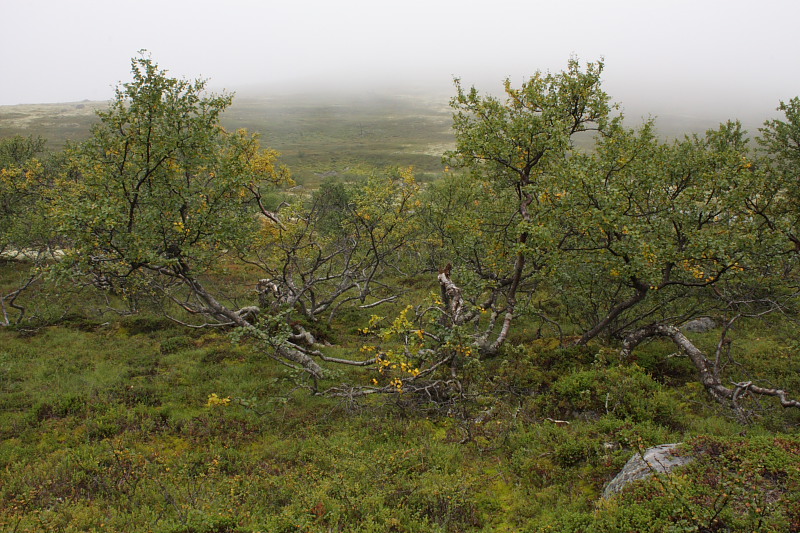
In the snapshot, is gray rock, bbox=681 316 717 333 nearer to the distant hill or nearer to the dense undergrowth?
the dense undergrowth

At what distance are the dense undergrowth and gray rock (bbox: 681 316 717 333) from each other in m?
2.62

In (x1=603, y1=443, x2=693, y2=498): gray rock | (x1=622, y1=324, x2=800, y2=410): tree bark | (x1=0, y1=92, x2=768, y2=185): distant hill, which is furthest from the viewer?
(x1=0, y1=92, x2=768, y2=185): distant hill

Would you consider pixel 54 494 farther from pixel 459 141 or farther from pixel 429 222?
pixel 429 222

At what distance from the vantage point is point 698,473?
703 cm

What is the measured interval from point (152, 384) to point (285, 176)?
417 inches

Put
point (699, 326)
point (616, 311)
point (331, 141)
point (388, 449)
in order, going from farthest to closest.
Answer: point (331, 141)
point (699, 326)
point (616, 311)
point (388, 449)

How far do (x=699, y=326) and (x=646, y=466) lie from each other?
1545 cm

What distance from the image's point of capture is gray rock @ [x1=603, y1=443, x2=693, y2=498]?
750 centimetres

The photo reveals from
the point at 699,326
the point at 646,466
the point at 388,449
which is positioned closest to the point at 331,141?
the point at 699,326

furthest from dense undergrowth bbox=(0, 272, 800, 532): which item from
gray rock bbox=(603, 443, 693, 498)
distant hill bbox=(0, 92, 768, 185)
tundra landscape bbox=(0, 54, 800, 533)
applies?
distant hill bbox=(0, 92, 768, 185)

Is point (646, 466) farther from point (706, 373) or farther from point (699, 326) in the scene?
point (699, 326)

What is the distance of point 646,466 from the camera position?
25.1 feet

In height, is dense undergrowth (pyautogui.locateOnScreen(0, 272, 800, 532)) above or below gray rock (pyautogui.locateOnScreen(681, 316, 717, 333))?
above

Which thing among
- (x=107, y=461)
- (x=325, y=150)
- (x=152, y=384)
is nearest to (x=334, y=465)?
(x=107, y=461)
